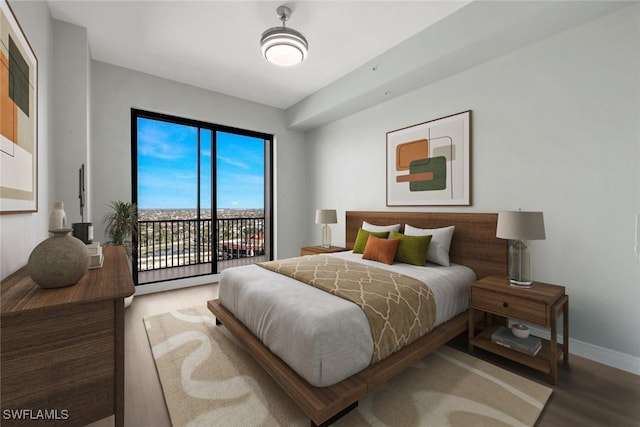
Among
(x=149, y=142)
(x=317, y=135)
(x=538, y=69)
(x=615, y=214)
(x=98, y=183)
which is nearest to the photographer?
(x=615, y=214)

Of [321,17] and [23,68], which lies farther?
[321,17]

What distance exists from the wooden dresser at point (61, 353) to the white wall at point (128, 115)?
2.54 metres

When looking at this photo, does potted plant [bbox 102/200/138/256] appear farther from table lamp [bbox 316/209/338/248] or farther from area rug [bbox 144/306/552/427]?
table lamp [bbox 316/209/338/248]

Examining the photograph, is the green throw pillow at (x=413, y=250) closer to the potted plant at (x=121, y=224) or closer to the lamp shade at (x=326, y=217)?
the lamp shade at (x=326, y=217)

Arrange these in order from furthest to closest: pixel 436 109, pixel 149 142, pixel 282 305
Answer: pixel 149 142 < pixel 436 109 < pixel 282 305

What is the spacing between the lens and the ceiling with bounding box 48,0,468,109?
2412 millimetres

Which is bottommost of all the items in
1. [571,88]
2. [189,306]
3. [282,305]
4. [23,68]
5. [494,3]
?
[189,306]

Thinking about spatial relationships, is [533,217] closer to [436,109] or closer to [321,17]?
[436,109]

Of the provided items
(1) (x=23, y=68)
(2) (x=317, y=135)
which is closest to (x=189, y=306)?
(1) (x=23, y=68)

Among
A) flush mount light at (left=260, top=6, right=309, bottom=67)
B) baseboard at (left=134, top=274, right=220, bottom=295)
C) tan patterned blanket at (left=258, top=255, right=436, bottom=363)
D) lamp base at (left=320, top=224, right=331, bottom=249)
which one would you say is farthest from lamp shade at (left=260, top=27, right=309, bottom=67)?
baseboard at (left=134, top=274, right=220, bottom=295)

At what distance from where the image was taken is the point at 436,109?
3105mm

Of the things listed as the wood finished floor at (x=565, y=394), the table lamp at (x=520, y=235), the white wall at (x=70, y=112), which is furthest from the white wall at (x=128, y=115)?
the table lamp at (x=520, y=235)

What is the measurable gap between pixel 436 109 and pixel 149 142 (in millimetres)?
4223

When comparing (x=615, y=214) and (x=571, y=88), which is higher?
(x=571, y=88)
